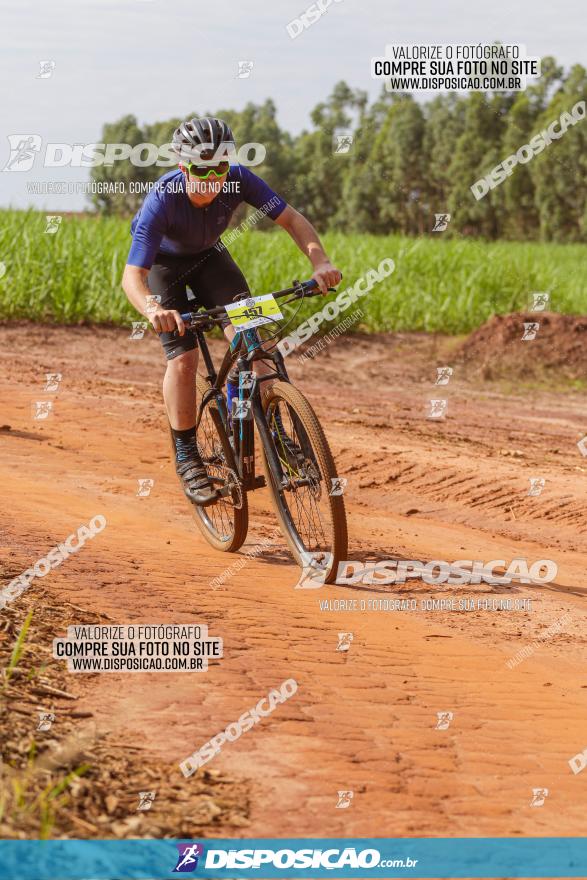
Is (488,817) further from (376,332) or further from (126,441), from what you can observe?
(376,332)

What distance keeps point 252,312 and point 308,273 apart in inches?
522

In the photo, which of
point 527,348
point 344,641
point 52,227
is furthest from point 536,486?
point 52,227

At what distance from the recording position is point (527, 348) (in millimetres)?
17000

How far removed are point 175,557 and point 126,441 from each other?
3539 millimetres

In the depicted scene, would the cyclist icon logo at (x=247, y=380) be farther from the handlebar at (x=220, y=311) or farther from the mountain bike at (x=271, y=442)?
the handlebar at (x=220, y=311)

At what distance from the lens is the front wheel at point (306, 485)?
554cm

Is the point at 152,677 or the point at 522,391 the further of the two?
the point at 522,391

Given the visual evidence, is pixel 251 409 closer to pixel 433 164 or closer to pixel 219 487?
pixel 219 487

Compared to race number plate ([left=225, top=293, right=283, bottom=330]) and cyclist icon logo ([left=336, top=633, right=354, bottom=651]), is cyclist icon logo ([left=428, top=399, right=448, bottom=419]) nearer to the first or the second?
race number plate ([left=225, top=293, right=283, bottom=330])

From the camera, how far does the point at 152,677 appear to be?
4.43 m

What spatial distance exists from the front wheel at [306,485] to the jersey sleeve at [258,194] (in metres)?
1.09

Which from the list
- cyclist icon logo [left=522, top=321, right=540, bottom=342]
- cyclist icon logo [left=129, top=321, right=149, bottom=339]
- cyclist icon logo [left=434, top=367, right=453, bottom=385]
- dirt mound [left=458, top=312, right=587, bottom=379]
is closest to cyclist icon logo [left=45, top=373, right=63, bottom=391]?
cyclist icon logo [left=129, top=321, right=149, bottom=339]

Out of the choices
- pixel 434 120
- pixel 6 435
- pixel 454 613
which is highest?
pixel 434 120

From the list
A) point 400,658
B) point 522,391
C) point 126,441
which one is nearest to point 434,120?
point 522,391
